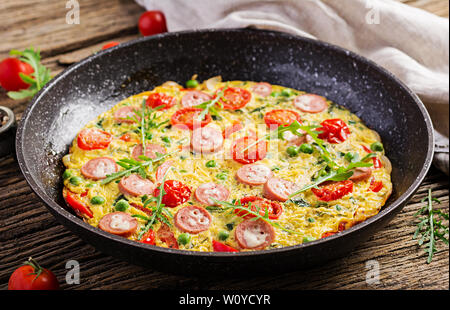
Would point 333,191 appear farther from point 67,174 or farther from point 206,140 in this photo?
point 67,174

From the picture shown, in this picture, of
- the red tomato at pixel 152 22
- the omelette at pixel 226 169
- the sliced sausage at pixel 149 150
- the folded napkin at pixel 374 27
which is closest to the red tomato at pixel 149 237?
the omelette at pixel 226 169

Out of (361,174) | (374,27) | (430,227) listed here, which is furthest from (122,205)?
(374,27)

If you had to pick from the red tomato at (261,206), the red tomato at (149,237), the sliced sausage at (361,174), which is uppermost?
the sliced sausage at (361,174)

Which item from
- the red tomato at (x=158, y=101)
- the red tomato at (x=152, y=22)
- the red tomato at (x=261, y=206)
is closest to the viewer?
the red tomato at (x=261, y=206)

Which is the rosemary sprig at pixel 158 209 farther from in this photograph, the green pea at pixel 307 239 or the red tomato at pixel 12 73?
the red tomato at pixel 12 73

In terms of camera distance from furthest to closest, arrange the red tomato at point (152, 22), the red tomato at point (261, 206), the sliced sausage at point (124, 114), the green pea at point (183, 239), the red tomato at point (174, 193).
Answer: the red tomato at point (152, 22), the sliced sausage at point (124, 114), the red tomato at point (174, 193), the red tomato at point (261, 206), the green pea at point (183, 239)

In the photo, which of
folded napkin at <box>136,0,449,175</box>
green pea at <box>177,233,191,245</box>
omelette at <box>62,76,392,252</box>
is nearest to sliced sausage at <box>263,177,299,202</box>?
omelette at <box>62,76,392,252</box>

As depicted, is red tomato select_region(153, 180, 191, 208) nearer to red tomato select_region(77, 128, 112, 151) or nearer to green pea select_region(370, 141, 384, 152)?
red tomato select_region(77, 128, 112, 151)
